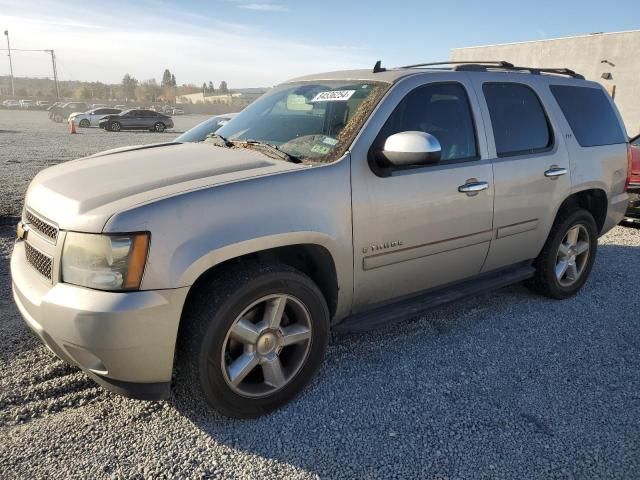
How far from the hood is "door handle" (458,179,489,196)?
1200 millimetres

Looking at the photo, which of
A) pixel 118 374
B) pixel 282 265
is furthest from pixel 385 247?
pixel 118 374

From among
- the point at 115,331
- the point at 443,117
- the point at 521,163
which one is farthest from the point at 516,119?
the point at 115,331

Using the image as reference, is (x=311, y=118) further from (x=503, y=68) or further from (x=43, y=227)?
(x=503, y=68)

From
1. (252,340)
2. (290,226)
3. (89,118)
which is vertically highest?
(89,118)

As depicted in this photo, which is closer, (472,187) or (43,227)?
(43,227)

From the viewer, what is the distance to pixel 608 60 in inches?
958

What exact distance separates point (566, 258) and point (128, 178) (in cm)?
381

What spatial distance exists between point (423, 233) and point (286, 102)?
1.42 metres

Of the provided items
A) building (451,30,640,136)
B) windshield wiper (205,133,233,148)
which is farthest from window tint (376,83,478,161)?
building (451,30,640,136)

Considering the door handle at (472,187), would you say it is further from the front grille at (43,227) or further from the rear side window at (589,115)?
the front grille at (43,227)

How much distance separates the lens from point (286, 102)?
3795 millimetres

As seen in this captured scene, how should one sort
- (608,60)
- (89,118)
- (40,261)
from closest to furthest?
(40,261) < (608,60) < (89,118)

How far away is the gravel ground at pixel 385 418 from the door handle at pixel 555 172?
1.24 meters

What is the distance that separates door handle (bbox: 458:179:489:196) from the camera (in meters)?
3.46
